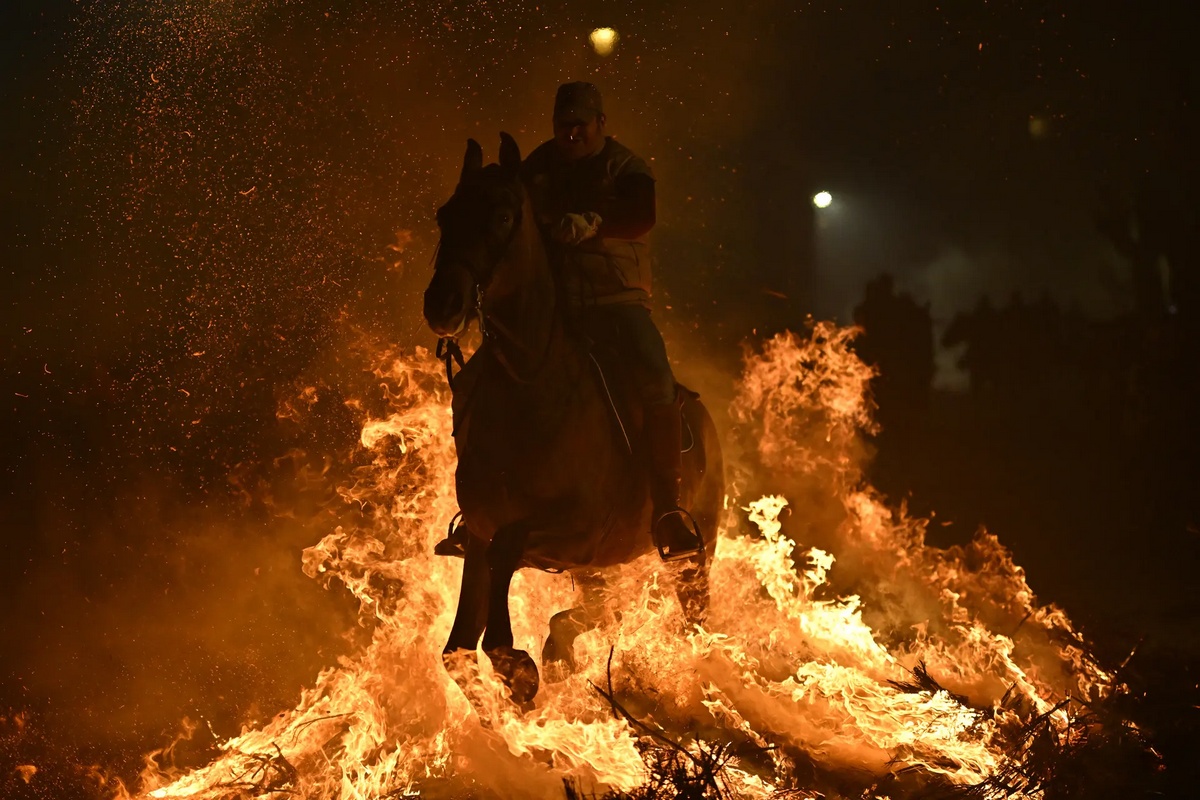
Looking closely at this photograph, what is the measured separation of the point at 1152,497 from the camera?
1394 centimetres

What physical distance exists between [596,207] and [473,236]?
134cm

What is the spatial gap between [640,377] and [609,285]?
77 centimetres

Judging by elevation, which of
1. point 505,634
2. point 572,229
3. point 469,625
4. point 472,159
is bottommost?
point 505,634

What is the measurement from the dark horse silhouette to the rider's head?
993 millimetres

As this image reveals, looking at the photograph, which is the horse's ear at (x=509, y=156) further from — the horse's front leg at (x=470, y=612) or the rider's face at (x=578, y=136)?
the horse's front leg at (x=470, y=612)

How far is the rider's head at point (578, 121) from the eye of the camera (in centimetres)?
608

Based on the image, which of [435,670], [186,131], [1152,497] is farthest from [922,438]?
[186,131]

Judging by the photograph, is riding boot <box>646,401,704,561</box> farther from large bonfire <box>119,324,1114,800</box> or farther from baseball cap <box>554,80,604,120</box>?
baseball cap <box>554,80,604,120</box>

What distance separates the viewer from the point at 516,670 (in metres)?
5.17

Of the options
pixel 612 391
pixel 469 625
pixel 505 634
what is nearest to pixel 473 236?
pixel 612 391

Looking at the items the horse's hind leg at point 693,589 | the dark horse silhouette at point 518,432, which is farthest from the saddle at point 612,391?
the horse's hind leg at point 693,589

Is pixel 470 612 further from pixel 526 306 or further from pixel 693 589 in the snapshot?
pixel 693 589

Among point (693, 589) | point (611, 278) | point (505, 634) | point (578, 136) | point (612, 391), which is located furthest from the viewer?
point (693, 589)

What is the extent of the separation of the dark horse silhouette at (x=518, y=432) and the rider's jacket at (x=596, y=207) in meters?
0.34
